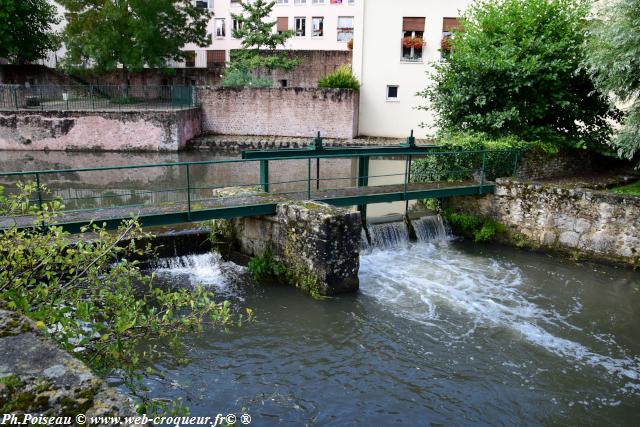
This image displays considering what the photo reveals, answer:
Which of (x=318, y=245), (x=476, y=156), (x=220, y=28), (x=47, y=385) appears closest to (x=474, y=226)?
(x=476, y=156)

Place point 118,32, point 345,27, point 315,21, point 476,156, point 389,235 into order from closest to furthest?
point 389,235, point 476,156, point 118,32, point 345,27, point 315,21

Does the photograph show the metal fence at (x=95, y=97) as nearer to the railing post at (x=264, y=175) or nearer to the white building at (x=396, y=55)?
the white building at (x=396, y=55)

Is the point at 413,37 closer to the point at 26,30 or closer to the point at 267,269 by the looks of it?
the point at 267,269

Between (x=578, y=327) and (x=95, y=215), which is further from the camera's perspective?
(x=95, y=215)

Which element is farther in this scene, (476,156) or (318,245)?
(476,156)

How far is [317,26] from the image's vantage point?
121 feet

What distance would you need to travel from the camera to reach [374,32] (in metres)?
26.1

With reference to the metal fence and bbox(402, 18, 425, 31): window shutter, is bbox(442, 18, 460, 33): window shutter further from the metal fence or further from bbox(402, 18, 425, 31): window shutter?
the metal fence

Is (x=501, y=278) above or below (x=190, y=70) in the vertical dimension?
below

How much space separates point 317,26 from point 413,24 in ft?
41.6

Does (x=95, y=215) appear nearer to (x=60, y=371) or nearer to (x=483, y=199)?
(x=60, y=371)

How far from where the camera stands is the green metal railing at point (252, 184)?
10.3m

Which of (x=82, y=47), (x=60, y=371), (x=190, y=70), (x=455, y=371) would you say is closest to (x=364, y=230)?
(x=455, y=371)

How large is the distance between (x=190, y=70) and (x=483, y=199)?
24321 millimetres
